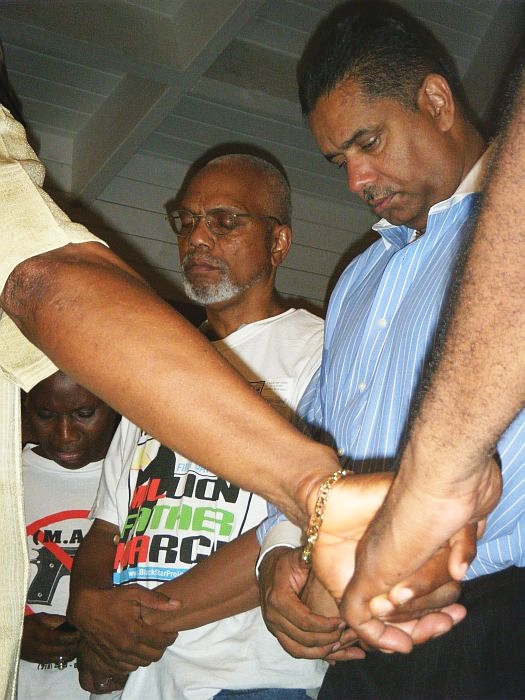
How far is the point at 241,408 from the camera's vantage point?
3.20 feet

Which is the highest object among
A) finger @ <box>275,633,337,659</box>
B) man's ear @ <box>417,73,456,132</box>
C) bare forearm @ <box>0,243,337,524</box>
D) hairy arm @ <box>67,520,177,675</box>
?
bare forearm @ <box>0,243,337,524</box>

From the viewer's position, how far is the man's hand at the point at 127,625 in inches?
72.4

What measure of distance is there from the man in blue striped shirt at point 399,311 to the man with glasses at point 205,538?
0.78 feet

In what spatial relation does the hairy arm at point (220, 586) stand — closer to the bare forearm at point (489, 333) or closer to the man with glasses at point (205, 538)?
the man with glasses at point (205, 538)

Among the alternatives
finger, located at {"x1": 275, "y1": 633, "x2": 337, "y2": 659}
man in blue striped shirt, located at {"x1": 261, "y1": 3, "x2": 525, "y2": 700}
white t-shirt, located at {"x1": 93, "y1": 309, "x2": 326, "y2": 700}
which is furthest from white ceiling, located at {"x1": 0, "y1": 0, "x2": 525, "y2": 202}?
finger, located at {"x1": 275, "y1": 633, "x2": 337, "y2": 659}

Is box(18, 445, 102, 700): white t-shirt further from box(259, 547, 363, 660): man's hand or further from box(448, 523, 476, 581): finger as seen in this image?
box(448, 523, 476, 581): finger

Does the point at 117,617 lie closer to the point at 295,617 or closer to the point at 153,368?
the point at 295,617

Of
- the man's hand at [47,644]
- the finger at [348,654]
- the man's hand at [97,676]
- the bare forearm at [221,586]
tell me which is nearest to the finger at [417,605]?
the finger at [348,654]

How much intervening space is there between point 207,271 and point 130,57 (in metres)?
1.79

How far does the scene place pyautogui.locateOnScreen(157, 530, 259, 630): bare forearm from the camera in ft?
5.87

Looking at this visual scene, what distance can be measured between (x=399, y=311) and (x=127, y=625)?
94 centimetres

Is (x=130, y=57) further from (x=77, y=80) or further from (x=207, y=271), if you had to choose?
(x=207, y=271)

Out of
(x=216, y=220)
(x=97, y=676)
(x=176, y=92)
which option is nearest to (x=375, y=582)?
(x=97, y=676)

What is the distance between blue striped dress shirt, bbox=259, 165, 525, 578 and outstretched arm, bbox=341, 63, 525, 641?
36 cm
